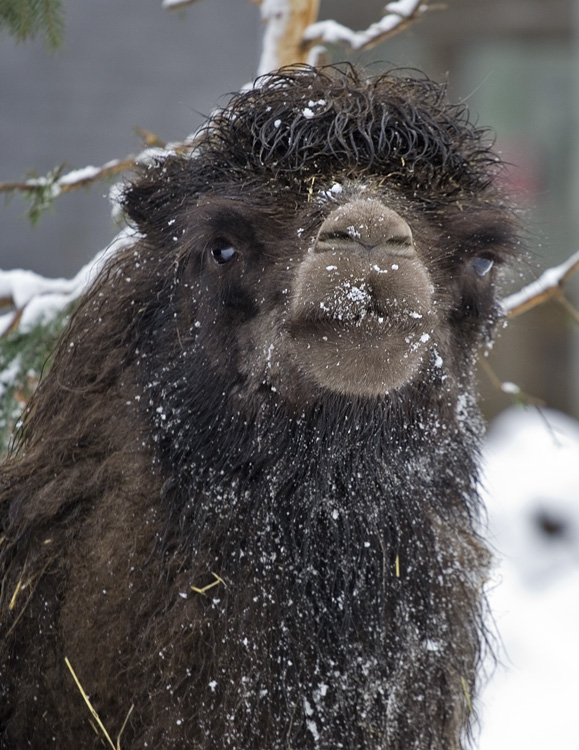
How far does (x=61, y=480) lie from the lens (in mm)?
2246

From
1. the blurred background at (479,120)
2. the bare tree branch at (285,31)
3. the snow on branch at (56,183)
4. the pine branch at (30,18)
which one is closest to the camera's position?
the pine branch at (30,18)

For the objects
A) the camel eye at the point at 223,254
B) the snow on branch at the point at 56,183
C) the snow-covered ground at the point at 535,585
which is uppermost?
the camel eye at the point at 223,254

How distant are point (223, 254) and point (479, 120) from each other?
212 inches

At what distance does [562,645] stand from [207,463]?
4.64 metres

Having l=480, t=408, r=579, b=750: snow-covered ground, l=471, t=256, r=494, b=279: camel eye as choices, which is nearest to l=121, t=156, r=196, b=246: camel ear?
l=471, t=256, r=494, b=279: camel eye

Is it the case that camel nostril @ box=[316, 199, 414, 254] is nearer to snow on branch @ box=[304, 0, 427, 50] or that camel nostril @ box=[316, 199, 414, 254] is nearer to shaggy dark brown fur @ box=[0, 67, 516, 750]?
shaggy dark brown fur @ box=[0, 67, 516, 750]

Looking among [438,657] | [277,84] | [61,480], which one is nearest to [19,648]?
[61,480]

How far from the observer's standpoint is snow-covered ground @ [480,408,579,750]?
5.19 m

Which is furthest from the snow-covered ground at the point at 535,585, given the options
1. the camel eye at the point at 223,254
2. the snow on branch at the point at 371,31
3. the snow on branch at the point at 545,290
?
the camel eye at the point at 223,254

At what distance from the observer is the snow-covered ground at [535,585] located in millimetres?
5188

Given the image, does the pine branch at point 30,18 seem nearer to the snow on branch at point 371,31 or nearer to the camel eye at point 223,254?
the snow on branch at point 371,31

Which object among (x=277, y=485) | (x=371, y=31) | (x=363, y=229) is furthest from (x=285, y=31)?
(x=277, y=485)

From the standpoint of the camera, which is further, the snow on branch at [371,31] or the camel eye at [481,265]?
the snow on branch at [371,31]

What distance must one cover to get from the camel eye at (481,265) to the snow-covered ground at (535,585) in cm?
288
